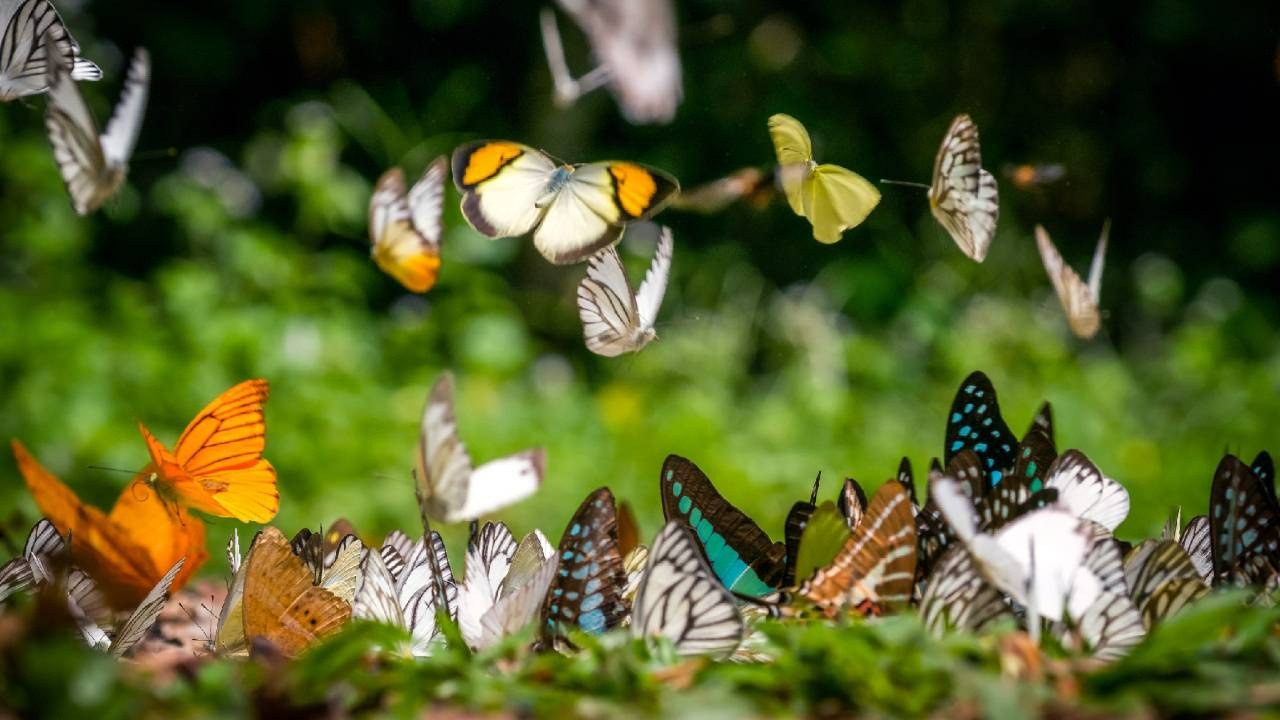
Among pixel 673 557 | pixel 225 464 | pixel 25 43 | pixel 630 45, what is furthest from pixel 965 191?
pixel 25 43

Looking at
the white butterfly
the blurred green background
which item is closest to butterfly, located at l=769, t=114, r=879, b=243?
the white butterfly

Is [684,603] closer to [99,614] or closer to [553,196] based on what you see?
[553,196]

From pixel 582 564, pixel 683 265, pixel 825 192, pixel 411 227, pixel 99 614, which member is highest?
pixel 683 265

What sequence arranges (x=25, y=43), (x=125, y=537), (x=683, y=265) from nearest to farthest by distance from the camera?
(x=25, y=43)
(x=125, y=537)
(x=683, y=265)

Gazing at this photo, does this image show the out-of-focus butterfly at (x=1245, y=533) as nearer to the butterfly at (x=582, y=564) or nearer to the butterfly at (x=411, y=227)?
the butterfly at (x=582, y=564)

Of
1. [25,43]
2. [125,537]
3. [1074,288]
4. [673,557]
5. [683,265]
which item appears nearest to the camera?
[673,557]

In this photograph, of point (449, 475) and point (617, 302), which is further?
point (617, 302)

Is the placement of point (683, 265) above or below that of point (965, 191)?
above
